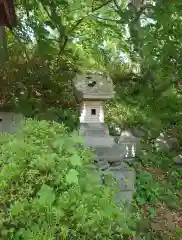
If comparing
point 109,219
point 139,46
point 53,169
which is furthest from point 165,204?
point 139,46

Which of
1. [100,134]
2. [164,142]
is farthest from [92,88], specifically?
[164,142]

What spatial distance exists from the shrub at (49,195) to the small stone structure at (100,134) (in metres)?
1.64

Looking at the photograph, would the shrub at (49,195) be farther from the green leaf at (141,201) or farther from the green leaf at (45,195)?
the green leaf at (141,201)

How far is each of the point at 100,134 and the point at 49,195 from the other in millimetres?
2444

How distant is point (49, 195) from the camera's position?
8.50 ft

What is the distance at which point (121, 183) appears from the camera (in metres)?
4.76

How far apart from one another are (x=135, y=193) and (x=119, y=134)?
6.32 ft

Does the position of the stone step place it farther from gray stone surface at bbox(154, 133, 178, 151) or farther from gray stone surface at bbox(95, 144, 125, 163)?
gray stone surface at bbox(154, 133, 178, 151)

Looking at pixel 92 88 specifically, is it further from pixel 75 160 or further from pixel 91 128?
pixel 75 160

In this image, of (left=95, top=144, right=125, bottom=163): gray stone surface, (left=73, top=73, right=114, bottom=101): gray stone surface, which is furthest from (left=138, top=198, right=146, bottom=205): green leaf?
(left=73, top=73, right=114, bottom=101): gray stone surface

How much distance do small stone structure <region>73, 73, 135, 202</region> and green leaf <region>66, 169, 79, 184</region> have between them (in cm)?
175

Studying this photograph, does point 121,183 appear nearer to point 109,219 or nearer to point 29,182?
point 109,219

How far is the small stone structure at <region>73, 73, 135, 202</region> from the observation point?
4.75m

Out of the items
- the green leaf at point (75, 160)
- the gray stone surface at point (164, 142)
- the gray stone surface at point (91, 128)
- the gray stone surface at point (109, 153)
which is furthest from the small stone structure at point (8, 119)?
the green leaf at point (75, 160)
